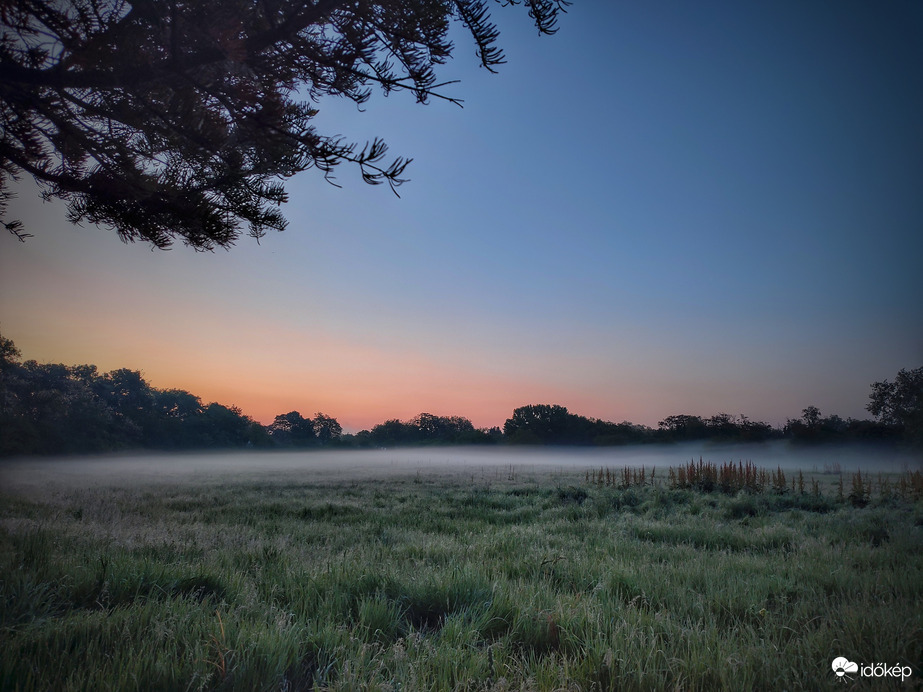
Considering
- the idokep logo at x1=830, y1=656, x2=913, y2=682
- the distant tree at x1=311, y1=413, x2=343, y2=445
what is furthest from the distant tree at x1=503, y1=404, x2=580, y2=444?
the idokep logo at x1=830, y1=656, x2=913, y2=682

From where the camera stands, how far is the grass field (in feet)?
7.89

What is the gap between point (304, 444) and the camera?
81.4 meters

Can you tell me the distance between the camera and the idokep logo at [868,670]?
2453 millimetres

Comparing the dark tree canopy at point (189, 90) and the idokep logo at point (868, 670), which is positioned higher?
the dark tree canopy at point (189, 90)

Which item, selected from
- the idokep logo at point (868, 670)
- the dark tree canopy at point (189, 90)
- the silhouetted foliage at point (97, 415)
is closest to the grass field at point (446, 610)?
the idokep logo at point (868, 670)

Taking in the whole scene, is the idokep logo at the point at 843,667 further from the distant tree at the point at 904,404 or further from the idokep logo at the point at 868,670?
the distant tree at the point at 904,404

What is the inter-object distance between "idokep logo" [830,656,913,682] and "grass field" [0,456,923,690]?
0.04m

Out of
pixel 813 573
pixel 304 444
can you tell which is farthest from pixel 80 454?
pixel 304 444

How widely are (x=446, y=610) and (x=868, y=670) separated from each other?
2.80 meters

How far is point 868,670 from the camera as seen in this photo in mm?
2527

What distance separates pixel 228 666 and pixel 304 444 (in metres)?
85.8

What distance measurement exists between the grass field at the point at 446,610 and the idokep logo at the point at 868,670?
0.13ft

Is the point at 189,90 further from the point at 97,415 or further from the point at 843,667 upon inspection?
the point at 97,415

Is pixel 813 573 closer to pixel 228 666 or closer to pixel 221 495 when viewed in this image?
pixel 228 666
